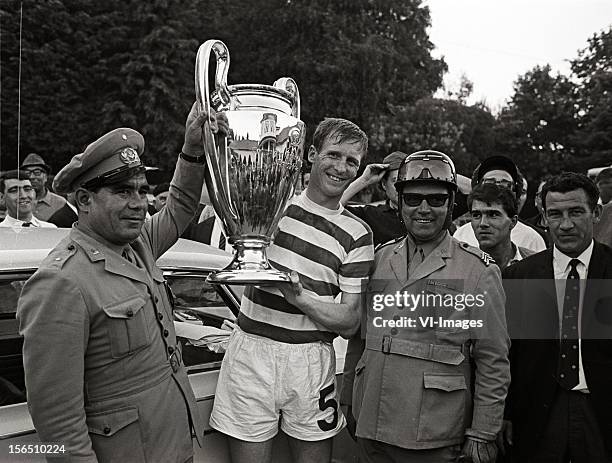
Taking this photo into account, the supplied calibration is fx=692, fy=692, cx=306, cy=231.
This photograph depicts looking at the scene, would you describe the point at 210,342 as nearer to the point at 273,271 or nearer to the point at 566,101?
the point at 273,271

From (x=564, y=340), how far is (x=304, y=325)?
1.00 m

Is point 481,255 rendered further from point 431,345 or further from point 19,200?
point 19,200

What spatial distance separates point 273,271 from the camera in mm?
2273

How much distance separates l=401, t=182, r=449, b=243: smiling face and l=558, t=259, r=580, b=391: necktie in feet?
1.92

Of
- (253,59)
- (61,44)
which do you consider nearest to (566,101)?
(253,59)

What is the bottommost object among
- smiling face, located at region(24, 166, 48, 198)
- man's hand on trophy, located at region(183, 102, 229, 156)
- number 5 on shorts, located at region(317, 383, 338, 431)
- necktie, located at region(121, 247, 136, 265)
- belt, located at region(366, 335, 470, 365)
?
number 5 on shorts, located at region(317, 383, 338, 431)

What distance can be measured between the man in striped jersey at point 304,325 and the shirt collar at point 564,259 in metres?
0.77

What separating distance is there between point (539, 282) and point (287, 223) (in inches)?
40.0

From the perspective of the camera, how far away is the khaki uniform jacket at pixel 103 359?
5.98ft

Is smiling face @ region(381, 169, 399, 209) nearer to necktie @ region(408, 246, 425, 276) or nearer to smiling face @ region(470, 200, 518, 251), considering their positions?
smiling face @ region(470, 200, 518, 251)

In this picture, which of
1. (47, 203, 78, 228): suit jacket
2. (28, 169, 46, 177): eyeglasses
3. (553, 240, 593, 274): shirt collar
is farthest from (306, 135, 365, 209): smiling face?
(28, 169, 46, 177): eyeglasses

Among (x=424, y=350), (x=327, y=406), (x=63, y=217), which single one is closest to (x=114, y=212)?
(x=327, y=406)

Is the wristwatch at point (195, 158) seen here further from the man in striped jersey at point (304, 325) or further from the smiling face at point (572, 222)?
the smiling face at point (572, 222)

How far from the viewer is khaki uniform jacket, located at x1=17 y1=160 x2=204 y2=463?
1.82 metres
